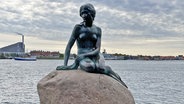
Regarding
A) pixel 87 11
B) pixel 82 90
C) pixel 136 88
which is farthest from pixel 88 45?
pixel 136 88

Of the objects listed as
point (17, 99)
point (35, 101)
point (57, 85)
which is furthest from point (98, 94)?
point (17, 99)

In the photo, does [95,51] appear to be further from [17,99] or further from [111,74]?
[17,99]

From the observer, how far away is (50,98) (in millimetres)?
9211

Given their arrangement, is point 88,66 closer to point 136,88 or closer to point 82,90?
point 82,90

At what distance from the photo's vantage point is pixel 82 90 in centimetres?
888

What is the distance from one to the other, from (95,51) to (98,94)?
1.37m

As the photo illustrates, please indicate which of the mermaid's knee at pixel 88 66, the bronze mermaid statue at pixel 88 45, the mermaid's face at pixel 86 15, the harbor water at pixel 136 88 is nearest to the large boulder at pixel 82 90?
the mermaid's knee at pixel 88 66

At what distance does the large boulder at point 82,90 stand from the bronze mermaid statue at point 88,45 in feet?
1.07

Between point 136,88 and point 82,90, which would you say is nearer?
point 82,90

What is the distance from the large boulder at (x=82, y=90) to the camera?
8828mm

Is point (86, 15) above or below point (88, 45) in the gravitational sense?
above

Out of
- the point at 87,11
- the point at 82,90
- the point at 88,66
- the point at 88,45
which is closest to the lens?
the point at 82,90

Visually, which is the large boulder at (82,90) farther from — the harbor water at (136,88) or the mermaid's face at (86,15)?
the harbor water at (136,88)

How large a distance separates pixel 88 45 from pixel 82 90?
1.50m
